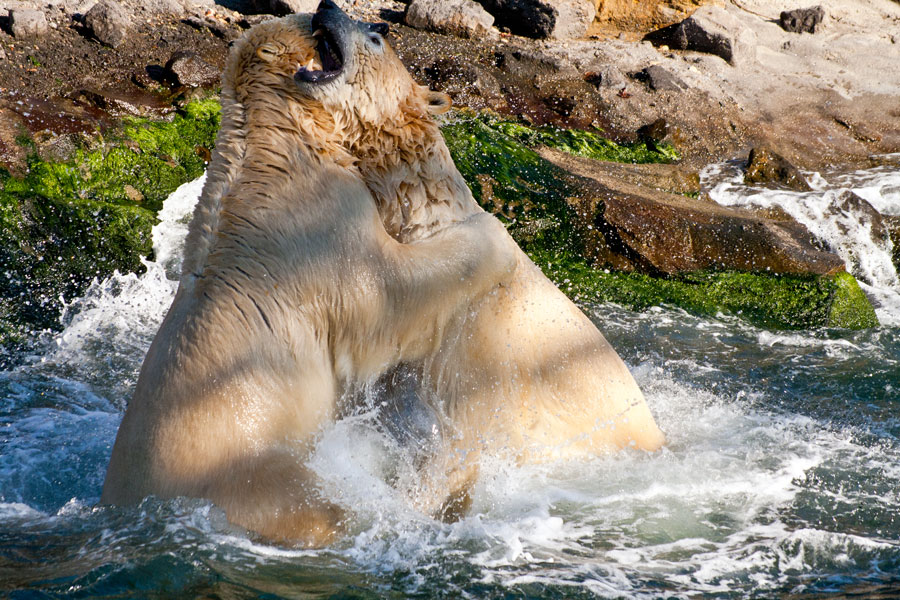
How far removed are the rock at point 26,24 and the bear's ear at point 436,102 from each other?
7.77 meters

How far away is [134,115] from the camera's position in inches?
326

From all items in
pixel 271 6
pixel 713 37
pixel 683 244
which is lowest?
pixel 683 244

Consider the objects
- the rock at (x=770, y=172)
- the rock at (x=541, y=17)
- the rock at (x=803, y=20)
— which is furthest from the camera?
the rock at (x=803, y=20)

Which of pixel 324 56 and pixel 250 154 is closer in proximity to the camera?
pixel 250 154

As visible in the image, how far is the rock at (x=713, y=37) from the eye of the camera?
13047 mm

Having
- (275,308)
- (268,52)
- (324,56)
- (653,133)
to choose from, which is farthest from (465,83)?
(275,308)

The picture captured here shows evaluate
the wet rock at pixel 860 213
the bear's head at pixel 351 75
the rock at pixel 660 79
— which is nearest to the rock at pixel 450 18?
the rock at pixel 660 79

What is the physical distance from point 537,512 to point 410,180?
1453 millimetres

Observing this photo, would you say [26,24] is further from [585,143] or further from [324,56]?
[324,56]

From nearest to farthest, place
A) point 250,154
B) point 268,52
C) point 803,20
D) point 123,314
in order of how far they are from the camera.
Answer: point 250,154
point 268,52
point 123,314
point 803,20

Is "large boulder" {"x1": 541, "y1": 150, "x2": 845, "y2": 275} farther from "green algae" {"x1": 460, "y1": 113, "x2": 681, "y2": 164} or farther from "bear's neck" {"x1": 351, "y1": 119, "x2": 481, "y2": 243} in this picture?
"bear's neck" {"x1": 351, "y1": 119, "x2": 481, "y2": 243}

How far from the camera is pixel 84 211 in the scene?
6750 mm

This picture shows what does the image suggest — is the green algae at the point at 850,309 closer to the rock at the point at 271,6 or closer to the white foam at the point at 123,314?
the white foam at the point at 123,314

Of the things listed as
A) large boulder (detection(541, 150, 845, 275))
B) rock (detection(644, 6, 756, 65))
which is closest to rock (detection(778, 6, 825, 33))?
rock (detection(644, 6, 756, 65))
